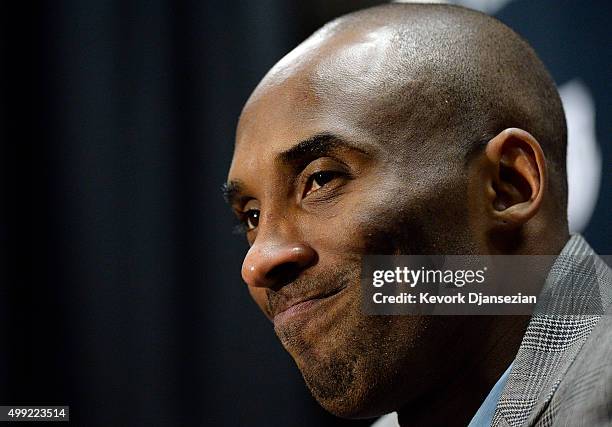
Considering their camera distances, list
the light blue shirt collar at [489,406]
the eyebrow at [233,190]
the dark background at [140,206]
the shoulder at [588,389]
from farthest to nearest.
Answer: the dark background at [140,206] < the eyebrow at [233,190] < the light blue shirt collar at [489,406] < the shoulder at [588,389]

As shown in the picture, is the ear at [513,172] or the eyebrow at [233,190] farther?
the eyebrow at [233,190]

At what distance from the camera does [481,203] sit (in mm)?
1111

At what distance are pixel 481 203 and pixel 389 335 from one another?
8.8 inches

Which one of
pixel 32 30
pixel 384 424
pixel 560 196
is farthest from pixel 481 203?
pixel 32 30

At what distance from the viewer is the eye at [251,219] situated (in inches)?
49.5

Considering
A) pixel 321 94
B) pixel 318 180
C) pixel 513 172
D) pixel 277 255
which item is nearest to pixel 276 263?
pixel 277 255

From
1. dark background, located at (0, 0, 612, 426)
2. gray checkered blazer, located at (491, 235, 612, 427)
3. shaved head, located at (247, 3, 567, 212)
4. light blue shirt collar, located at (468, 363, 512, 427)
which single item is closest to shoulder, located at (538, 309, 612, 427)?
gray checkered blazer, located at (491, 235, 612, 427)

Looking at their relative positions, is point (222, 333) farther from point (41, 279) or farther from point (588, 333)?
point (588, 333)

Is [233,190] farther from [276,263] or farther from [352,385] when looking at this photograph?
[352,385]

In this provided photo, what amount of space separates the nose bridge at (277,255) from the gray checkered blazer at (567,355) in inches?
12.3

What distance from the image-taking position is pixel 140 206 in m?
1.63

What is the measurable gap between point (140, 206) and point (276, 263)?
2.03 ft

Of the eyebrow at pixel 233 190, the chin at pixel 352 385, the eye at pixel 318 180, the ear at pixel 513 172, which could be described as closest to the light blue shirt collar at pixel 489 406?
the chin at pixel 352 385

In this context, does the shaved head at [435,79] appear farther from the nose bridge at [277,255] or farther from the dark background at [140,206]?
the dark background at [140,206]
